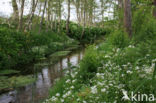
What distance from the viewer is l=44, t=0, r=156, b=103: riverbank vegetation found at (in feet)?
8.84

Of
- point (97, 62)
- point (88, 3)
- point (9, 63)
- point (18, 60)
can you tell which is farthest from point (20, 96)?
point (88, 3)

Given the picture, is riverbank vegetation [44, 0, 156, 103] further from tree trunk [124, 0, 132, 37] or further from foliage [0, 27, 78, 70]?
foliage [0, 27, 78, 70]

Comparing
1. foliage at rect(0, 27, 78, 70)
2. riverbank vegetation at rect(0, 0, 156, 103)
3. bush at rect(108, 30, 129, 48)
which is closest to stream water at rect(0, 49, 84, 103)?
riverbank vegetation at rect(0, 0, 156, 103)

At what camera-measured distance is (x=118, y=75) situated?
311cm

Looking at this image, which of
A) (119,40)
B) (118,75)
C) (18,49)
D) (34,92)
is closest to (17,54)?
(18,49)

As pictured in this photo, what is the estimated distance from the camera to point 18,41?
11484 mm

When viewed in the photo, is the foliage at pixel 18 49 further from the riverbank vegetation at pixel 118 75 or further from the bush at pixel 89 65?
the bush at pixel 89 65

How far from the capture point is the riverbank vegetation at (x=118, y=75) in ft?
8.84

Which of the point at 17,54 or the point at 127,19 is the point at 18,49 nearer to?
the point at 17,54

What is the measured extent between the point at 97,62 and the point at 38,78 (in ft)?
11.3

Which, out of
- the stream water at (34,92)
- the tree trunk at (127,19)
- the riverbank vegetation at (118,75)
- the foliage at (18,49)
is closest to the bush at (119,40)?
the riverbank vegetation at (118,75)

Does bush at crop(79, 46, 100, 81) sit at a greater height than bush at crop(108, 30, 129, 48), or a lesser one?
lesser

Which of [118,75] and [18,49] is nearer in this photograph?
[118,75]

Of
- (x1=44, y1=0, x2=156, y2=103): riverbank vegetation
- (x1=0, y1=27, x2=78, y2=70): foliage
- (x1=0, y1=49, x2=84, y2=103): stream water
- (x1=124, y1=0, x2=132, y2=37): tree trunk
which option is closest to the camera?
(x1=44, y1=0, x2=156, y2=103): riverbank vegetation
